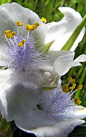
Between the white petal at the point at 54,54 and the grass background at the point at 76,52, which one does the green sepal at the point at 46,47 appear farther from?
the grass background at the point at 76,52

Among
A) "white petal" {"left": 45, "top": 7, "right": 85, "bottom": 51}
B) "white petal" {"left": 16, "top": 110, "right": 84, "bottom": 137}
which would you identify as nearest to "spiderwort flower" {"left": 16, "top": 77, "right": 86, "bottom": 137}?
"white petal" {"left": 16, "top": 110, "right": 84, "bottom": 137}

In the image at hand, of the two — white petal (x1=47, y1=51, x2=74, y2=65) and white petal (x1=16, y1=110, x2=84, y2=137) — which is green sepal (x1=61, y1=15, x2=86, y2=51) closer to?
white petal (x1=47, y1=51, x2=74, y2=65)

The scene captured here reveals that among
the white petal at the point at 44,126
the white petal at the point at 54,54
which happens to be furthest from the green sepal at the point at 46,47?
the white petal at the point at 44,126

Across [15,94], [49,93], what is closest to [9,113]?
[15,94]

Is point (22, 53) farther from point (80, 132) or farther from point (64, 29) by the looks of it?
point (80, 132)

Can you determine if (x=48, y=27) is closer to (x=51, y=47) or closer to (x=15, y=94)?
(x=51, y=47)

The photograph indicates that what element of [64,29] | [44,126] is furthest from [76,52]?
[44,126]
